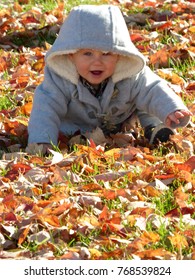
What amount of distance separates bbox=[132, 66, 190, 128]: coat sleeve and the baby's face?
0.77ft

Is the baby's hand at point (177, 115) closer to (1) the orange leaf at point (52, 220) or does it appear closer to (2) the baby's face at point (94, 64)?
(2) the baby's face at point (94, 64)

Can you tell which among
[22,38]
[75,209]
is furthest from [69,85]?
[22,38]

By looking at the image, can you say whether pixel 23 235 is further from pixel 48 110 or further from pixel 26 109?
pixel 26 109

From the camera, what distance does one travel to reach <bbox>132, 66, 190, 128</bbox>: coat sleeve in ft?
18.3

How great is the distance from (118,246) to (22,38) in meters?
4.36

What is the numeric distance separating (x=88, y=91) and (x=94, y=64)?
0.23 metres

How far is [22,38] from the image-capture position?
8141 mm

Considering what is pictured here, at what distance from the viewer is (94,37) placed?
18.0 ft

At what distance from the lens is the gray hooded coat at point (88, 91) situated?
5.53 metres

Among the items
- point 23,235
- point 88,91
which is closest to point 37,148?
point 88,91

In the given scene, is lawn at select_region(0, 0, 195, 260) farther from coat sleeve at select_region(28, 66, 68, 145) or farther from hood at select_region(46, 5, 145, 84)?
hood at select_region(46, 5, 145, 84)

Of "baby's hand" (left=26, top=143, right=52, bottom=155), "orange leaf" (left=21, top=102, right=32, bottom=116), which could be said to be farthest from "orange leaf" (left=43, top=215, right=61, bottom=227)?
"orange leaf" (left=21, top=102, right=32, bottom=116)

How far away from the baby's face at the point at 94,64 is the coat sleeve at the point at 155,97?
0.24 m
